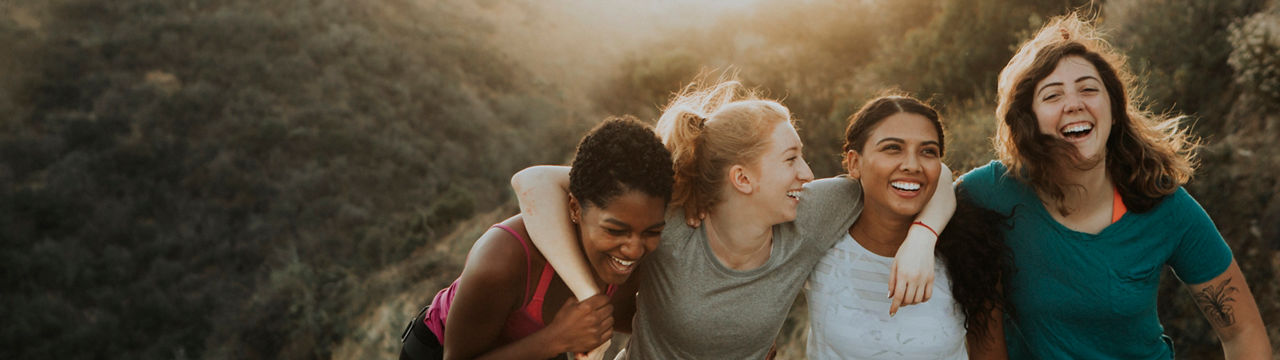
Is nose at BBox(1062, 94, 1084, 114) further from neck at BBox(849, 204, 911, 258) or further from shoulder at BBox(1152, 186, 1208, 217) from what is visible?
neck at BBox(849, 204, 911, 258)

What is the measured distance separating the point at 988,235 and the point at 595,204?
1.43m

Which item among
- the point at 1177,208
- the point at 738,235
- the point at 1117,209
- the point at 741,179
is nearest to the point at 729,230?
the point at 738,235

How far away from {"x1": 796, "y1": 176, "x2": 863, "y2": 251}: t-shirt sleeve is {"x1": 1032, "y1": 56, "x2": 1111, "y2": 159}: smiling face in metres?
0.70

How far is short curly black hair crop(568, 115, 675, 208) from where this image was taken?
2.25m

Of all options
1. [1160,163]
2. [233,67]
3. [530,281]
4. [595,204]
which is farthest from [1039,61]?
[233,67]

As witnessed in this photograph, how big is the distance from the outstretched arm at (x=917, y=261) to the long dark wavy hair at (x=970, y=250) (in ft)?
0.37

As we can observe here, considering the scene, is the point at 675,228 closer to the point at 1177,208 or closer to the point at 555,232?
the point at 555,232

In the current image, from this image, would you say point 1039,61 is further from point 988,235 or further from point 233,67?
point 233,67

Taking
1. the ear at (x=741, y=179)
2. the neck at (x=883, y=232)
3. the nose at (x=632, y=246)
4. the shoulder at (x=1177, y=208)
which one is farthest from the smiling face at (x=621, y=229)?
the shoulder at (x=1177, y=208)

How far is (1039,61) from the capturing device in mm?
2639

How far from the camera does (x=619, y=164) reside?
7.37 feet

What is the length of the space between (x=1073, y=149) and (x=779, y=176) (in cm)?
102

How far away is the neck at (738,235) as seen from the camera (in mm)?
2576

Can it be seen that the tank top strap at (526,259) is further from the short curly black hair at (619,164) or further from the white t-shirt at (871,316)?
the white t-shirt at (871,316)
